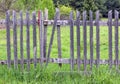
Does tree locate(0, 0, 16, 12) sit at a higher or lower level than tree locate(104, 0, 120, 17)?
lower

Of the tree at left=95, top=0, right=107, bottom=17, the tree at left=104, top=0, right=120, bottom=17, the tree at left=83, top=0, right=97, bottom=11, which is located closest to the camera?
the tree at left=83, top=0, right=97, bottom=11

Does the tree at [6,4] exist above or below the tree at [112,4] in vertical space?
below

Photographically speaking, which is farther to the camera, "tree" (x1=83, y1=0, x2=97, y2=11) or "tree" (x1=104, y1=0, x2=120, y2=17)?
"tree" (x1=104, y1=0, x2=120, y2=17)

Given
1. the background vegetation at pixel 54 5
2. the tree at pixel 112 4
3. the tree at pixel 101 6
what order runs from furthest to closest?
1. the tree at pixel 112 4
2. the tree at pixel 101 6
3. the background vegetation at pixel 54 5

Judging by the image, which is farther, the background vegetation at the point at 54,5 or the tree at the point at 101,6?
the tree at the point at 101,6

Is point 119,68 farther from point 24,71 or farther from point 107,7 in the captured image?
point 107,7

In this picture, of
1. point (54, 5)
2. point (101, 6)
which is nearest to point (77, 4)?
point (101, 6)

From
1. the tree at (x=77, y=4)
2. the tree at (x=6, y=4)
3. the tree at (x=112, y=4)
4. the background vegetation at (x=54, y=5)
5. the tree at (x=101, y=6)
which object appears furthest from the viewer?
the tree at (x=112, y=4)

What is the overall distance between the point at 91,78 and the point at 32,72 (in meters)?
1.43

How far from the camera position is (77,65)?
27.3 feet

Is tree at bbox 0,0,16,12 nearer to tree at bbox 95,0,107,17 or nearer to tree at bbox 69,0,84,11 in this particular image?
tree at bbox 69,0,84,11

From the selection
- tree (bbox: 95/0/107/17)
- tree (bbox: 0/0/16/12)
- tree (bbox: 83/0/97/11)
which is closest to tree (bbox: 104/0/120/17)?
tree (bbox: 95/0/107/17)

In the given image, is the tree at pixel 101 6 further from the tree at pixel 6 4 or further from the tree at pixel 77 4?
the tree at pixel 6 4

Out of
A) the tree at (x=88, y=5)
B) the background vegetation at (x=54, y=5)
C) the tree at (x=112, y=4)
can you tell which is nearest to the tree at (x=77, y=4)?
the background vegetation at (x=54, y=5)
